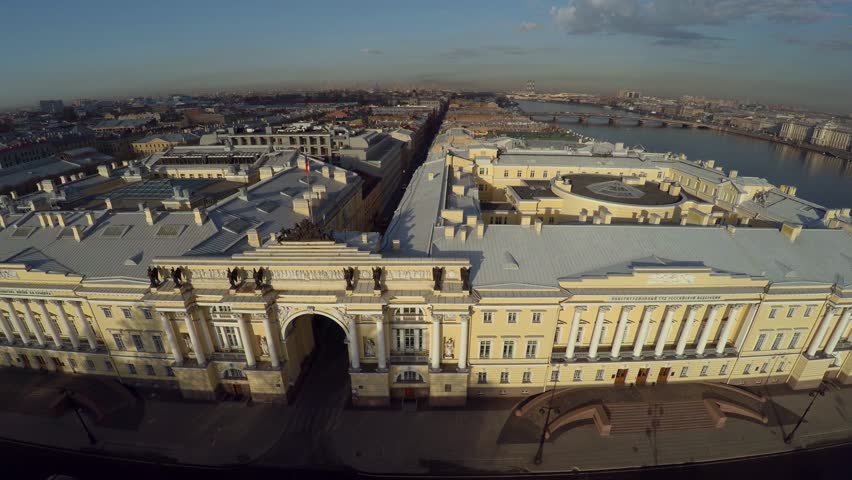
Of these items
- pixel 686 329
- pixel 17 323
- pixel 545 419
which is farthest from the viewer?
pixel 17 323

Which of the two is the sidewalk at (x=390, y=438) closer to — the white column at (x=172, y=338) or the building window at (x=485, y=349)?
the white column at (x=172, y=338)

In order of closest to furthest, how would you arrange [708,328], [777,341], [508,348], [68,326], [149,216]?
1. [508,348]
2. [708,328]
3. [68,326]
4. [777,341]
5. [149,216]

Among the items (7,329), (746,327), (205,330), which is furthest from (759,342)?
(7,329)

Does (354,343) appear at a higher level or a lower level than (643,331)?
lower

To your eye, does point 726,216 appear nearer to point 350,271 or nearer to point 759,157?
point 350,271

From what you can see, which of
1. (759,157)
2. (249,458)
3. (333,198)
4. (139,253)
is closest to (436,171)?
(333,198)

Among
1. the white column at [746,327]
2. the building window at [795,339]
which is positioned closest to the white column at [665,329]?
the white column at [746,327]

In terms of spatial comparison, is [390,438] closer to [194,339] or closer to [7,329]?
[194,339]
